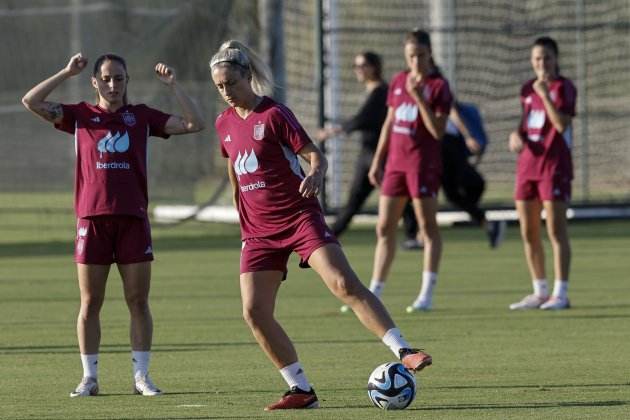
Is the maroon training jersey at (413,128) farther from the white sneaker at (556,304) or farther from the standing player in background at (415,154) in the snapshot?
the white sneaker at (556,304)

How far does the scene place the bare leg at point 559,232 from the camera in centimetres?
1271

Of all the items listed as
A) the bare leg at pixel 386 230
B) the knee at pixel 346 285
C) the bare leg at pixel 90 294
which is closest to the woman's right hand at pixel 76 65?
the bare leg at pixel 90 294

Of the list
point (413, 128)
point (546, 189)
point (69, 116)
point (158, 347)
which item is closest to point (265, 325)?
point (69, 116)

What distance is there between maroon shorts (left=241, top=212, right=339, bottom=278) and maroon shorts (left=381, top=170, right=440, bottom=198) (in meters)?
4.33

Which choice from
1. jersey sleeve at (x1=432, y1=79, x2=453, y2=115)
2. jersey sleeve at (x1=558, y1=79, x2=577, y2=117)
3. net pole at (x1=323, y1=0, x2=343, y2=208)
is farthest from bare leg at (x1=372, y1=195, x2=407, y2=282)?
net pole at (x1=323, y1=0, x2=343, y2=208)

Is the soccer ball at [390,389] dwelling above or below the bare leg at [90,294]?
below

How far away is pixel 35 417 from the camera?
307 inches

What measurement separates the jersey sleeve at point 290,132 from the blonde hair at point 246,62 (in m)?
0.29

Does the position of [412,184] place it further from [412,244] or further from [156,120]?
[412,244]

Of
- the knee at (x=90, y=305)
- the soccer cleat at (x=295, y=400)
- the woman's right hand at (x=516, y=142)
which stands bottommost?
the soccer cleat at (x=295, y=400)

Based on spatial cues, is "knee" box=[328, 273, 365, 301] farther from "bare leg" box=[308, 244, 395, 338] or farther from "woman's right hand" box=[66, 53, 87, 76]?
"woman's right hand" box=[66, 53, 87, 76]

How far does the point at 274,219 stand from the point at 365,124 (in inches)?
333

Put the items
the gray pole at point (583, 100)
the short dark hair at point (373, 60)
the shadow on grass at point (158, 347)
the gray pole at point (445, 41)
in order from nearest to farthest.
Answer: the shadow on grass at point (158, 347) → the short dark hair at point (373, 60) → the gray pole at point (583, 100) → the gray pole at point (445, 41)

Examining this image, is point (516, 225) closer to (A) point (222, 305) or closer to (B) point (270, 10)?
(B) point (270, 10)
